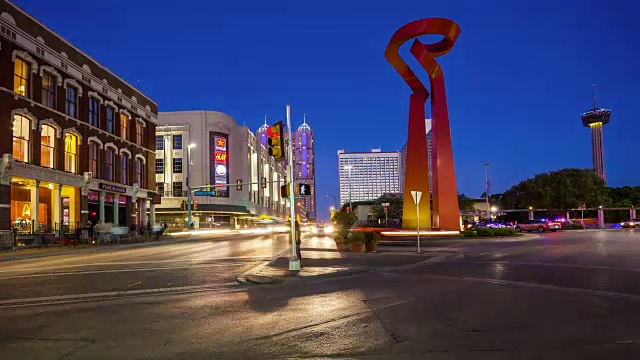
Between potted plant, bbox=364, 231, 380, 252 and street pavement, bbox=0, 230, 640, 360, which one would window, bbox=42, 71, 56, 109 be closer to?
street pavement, bbox=0, 230, 640, 360

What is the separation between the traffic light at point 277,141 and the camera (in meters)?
16.2

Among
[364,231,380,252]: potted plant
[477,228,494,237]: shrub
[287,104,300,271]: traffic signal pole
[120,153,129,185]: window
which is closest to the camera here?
[287,104,300,271]: traffic signal pole

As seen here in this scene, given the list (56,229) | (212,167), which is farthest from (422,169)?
(212,167)

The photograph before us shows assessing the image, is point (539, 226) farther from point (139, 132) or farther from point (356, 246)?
point (139, 132)

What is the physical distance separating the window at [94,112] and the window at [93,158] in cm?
194

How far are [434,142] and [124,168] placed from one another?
1283 inches

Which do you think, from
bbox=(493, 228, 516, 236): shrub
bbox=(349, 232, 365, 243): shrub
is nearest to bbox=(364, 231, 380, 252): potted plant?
bbox=(349, 232, 365, 243): shrub

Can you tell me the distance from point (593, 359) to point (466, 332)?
1.89 m

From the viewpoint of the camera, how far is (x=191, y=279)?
1523 cm

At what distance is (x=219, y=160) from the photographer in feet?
334

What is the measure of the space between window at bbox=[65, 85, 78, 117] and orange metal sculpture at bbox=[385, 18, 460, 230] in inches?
1049

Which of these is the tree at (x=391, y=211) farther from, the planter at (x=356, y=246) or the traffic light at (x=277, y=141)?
the traffic light at (x=277, y=141)

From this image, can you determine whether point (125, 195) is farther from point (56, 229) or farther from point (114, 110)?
point (56, 229)

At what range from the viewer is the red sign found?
101125 mm
